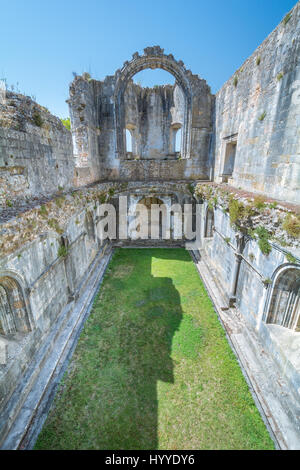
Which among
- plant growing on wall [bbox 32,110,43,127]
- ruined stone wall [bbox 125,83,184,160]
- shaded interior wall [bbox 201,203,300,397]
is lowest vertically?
shaded interior wall [bbox 201,203,300,397]

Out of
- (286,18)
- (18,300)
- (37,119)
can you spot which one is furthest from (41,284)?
(286,18)

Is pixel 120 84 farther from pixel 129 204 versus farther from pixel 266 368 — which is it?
pixel 266 368

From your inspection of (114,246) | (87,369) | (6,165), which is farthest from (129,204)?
(87,369)

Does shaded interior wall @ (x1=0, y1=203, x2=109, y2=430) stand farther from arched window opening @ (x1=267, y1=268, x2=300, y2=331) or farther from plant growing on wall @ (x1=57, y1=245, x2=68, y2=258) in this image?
arched window opening @ (x1=267, y1=268, x2=300, y2=331)

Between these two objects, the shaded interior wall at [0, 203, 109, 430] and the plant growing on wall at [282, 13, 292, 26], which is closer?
the shaded interior wall at [0, 203, 109, 430]

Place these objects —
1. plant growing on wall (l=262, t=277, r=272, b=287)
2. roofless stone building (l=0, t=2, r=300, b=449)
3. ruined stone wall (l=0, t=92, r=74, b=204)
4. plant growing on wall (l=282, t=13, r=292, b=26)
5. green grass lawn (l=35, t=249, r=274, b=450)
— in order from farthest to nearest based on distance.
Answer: plant growing on wall (l=282, t=13, r=292, b=26) < plant growing on wall (l=262, t=277, r=272, b=287) < ruined stone wall (l=0, t=92, r=74, b=204) < roofless stone building (l=0, t=2, r=300, b=449) < green grass lawn (l=35, t=249, r=274, b=450)

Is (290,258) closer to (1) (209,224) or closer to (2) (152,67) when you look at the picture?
(1) (209,224)

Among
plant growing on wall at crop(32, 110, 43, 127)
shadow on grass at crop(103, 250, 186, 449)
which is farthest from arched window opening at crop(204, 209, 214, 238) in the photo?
plant growing on wall at crop(32, 110, 43, 127)
